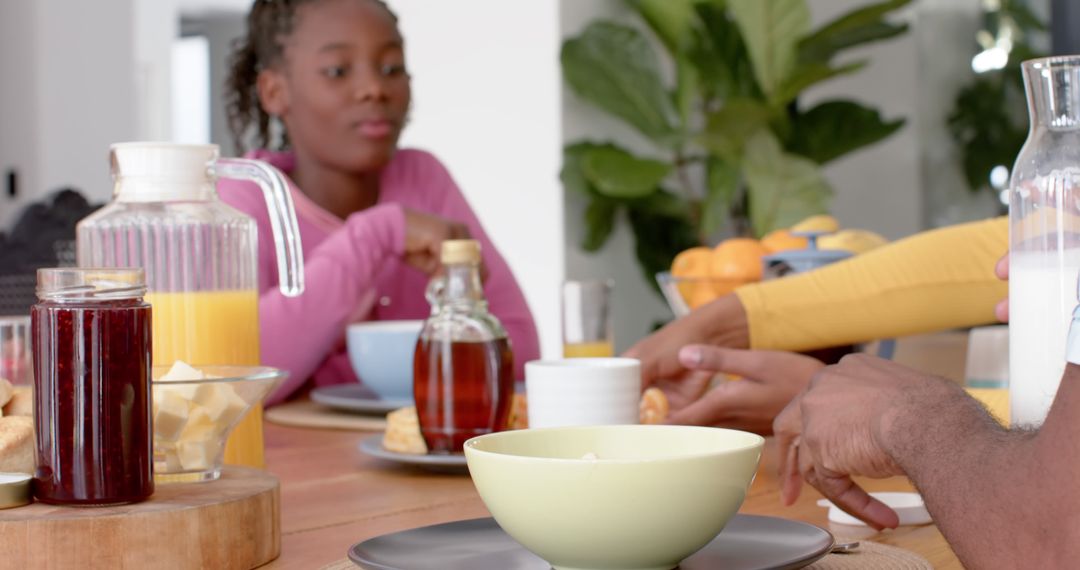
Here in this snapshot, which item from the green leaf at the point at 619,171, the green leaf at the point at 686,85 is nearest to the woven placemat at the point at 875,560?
the green leaf at the point at 619,171

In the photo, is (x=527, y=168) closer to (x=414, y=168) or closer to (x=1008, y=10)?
(x=414, y=168)

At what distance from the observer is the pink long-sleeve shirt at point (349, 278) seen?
1739mm

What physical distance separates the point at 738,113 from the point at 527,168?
61 centimetres

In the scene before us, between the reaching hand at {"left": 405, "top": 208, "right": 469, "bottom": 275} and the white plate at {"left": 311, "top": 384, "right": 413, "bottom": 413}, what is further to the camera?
the reaching hand at {"left": 405, "top": 208, "right": 469, "bottom": 275}

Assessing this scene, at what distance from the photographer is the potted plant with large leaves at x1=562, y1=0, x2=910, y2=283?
371 centimetres

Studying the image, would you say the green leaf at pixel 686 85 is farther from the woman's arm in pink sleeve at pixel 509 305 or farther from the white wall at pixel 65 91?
the white wall at pixel 65 91

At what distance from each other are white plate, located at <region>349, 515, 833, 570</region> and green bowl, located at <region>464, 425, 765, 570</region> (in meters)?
0.03

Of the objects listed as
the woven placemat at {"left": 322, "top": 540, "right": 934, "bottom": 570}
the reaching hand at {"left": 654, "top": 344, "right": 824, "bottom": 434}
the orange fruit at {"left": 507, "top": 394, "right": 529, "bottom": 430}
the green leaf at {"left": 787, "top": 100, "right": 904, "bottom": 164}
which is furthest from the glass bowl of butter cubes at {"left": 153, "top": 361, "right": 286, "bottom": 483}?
the green leaf at {"left": 787, "top": 100, "right": 904, "bottom": 164}

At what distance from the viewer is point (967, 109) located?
5117 mm

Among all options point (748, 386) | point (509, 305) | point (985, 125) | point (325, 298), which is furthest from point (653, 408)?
point (985, 125)

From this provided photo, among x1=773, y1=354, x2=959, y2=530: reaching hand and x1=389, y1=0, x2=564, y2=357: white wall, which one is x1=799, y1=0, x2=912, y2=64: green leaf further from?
x1=773, y1=354, x2=959, y2=530: reaching hand

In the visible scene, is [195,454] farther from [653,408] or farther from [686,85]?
[686,85]

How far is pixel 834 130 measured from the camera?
13.2ft

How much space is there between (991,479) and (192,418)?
0.48 m
